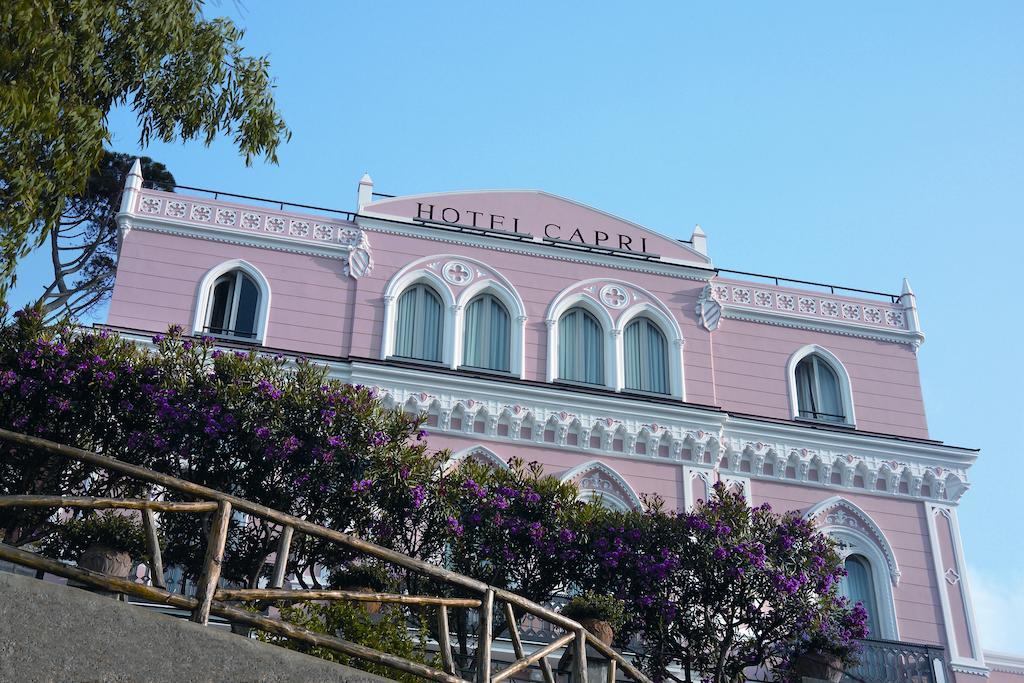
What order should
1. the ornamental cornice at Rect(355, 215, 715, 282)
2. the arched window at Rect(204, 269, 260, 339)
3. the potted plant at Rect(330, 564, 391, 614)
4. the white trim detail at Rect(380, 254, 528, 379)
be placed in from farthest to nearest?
1. the ornamental cornice at Rect(355, 215, 715, 282)
2. the white trim detail at Rect(380, 254, 528, 379)
3. the arched window at Rect(204, 269, 260, 339)
4. the potted plant at Rect(330, 564, 391, 614)

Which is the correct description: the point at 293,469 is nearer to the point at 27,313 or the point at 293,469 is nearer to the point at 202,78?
the point at 27,313

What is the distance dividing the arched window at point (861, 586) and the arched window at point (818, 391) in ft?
9.85

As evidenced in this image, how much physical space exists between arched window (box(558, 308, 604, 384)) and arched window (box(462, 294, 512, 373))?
1.09 meters

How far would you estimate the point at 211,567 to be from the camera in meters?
7.22

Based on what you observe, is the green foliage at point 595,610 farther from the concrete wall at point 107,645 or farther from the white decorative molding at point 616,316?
the white decorative molding at point 616,316

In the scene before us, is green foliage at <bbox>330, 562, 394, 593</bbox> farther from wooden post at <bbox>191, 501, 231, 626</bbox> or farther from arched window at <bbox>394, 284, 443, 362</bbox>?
wooden post at <bbox>191, 501, 231, 626</bbox>

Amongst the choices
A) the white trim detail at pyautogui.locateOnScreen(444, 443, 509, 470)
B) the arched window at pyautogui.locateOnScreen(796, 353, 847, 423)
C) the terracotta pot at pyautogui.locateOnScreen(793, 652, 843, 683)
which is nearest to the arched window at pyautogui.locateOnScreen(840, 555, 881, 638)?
the arched window at pyautogui.locateOnScreen(796, 353, 847, 423)

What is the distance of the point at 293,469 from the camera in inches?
637

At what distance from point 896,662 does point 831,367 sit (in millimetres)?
7547

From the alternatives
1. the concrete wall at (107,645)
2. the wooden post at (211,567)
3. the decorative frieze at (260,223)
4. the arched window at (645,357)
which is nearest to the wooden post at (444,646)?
the concrete wall at (107,645)

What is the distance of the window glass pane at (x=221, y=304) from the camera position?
22172 millimetres

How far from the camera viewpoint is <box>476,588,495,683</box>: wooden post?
809 cm

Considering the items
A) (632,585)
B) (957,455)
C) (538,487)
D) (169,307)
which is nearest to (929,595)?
(957,455)

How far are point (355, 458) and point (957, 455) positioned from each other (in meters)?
12.6
